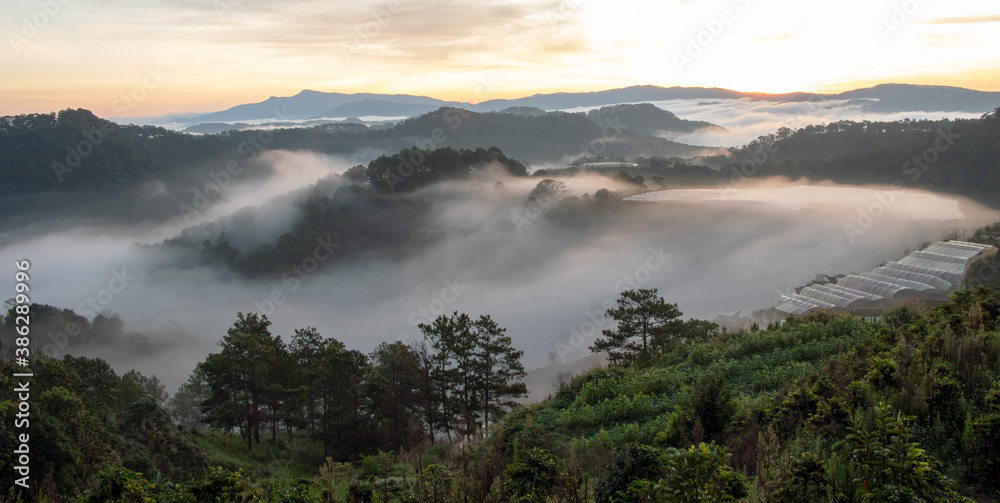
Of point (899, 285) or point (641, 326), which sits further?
point (899, 285)

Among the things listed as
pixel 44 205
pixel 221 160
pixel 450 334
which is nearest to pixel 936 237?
pixel 450 334

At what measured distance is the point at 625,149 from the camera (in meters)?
183

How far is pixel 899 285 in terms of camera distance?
36000 mm

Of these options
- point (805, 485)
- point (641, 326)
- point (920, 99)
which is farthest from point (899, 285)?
point (920, 99)

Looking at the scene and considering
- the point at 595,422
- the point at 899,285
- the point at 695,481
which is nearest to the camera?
the point at 695,481

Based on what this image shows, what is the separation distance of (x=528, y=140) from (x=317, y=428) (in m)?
175

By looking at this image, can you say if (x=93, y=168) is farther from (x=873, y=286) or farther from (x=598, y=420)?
(x=598, y=420)

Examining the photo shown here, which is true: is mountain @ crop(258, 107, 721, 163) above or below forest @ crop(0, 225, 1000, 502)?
above

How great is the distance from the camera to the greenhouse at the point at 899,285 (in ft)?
114

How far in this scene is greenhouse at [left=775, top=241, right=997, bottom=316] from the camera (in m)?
34.8

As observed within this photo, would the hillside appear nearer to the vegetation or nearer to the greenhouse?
the vegetation

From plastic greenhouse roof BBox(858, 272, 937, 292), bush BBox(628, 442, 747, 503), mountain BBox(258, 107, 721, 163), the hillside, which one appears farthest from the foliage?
mountain BBox(258, 107, 721, 163)

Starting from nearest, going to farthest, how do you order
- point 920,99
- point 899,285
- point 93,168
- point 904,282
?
point 899,285, point 904,282, point 93,168, point 920,99

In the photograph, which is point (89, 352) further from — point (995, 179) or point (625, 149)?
point (625, 149)
